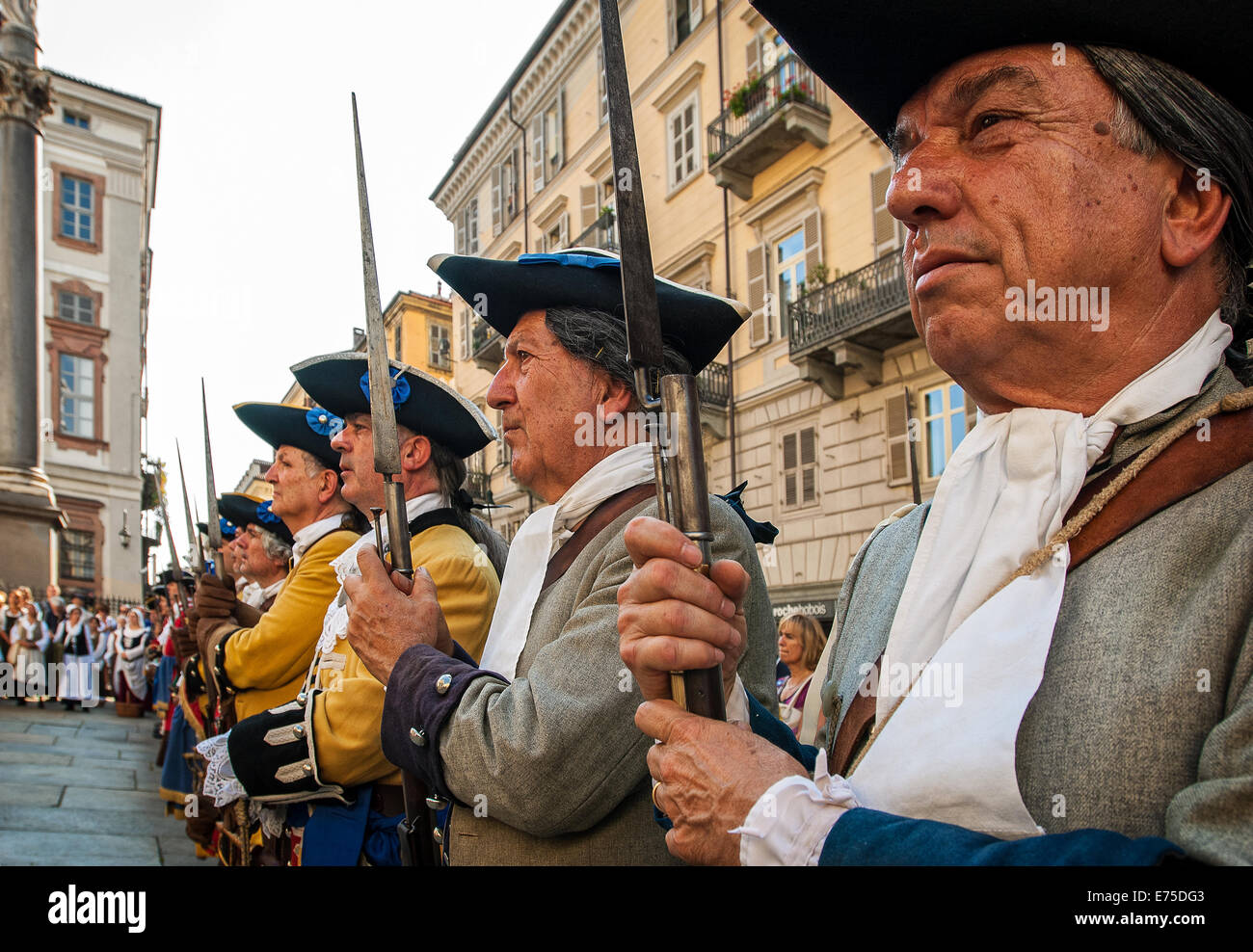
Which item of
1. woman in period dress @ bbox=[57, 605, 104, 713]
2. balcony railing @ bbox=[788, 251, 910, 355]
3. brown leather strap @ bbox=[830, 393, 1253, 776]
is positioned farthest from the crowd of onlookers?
brown leather strap @ bbox=[830, 393, 1253, 776]

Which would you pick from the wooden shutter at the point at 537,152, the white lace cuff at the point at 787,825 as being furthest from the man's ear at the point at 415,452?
the wooden shutter at the point at 537,152

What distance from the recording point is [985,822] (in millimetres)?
1073

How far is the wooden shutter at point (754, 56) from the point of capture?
671 inches

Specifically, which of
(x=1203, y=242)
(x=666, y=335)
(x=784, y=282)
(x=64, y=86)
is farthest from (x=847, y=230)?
(x=64, y=86)

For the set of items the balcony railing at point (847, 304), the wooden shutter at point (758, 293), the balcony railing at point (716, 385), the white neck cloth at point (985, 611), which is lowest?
the white neck cloth at point (985, 611)

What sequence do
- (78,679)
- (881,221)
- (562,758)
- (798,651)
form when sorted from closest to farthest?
(562,758) → (798,651) → (881,221) → (78,679)

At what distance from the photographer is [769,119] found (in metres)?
15.8

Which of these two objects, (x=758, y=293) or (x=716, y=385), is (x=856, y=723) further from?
(x=716, y=385)

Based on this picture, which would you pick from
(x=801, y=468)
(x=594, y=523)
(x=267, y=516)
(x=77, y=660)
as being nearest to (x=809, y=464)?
(x=801, y=468)

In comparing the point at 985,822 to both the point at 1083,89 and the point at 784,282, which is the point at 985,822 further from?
the point at 784,282

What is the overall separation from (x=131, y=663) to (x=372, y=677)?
1632cm

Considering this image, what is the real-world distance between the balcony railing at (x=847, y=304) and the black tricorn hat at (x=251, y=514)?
32.0 feet

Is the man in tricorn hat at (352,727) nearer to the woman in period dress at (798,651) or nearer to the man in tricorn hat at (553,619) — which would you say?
the man in tricorn hat at (553,619)

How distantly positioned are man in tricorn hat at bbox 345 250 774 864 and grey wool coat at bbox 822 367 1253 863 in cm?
81
